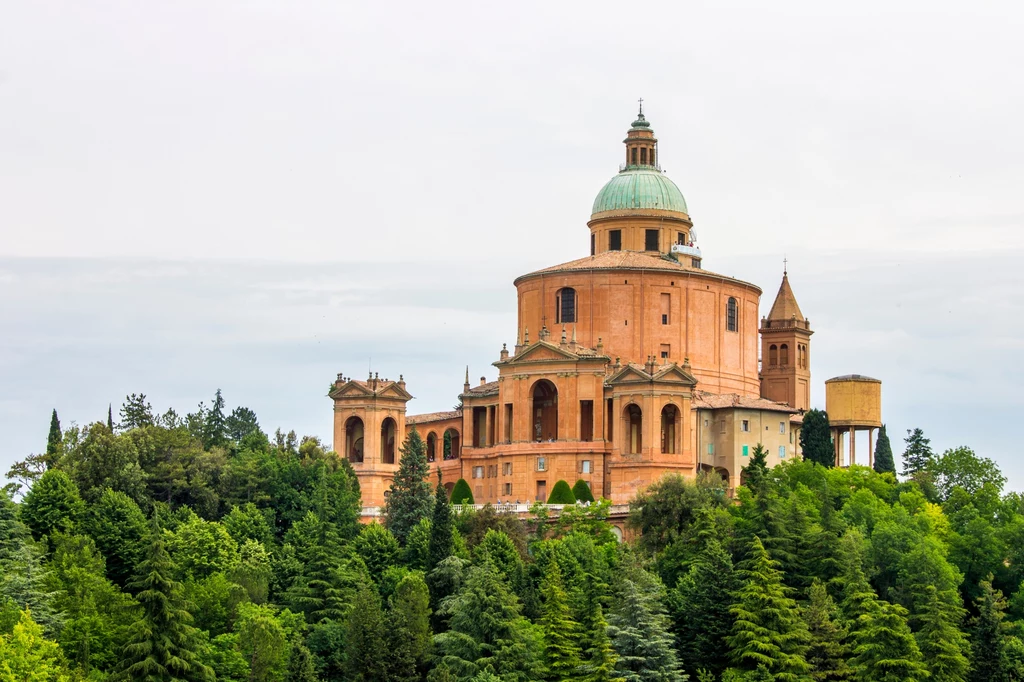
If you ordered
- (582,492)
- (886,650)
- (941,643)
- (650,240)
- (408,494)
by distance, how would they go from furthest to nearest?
1. (650,240)
2. (582,492)
3. (408,494)
4. (941,643)
5. (886,650)

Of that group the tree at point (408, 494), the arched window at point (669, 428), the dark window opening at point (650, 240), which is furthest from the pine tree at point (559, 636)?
the dark window opening at point (650, 240)

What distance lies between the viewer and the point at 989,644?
85625 millimetres

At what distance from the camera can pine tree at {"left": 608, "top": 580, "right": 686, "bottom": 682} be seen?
81688mm

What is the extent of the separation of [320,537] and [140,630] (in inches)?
505

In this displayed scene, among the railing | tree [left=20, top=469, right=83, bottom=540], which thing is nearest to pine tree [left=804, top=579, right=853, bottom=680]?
tree [left=20, top=469, right=83, bottom=540]

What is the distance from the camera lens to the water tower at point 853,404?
110562mm

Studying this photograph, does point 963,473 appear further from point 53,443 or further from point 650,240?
point 53,443

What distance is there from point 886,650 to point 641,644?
8911 millimetres

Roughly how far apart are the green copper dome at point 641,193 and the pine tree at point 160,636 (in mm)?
39954

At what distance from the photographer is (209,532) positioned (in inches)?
3688

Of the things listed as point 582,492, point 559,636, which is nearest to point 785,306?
point 582,492

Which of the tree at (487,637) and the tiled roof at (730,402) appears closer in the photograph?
the tree at (487,637)

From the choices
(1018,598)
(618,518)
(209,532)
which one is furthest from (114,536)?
(1018,598)

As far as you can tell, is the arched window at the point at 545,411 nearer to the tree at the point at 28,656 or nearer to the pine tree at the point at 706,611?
the pine tree at the point at 706,611
